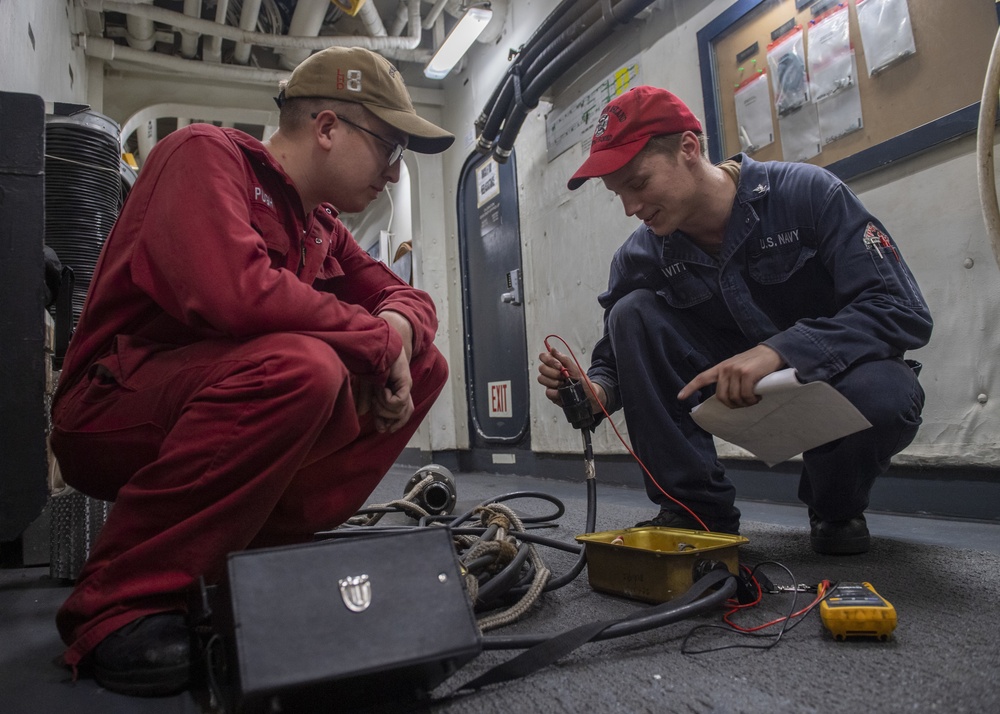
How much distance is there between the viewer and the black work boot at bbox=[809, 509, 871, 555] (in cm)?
120

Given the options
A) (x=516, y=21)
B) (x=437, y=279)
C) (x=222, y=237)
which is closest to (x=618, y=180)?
(x=222, y=237)

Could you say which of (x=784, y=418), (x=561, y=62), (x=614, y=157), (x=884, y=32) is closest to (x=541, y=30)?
(x=561, y=62)

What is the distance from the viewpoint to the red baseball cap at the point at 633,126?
1.30m

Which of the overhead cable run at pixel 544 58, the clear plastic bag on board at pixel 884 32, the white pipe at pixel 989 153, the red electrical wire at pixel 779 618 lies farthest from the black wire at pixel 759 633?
the overhead cable run at pixel 544 58

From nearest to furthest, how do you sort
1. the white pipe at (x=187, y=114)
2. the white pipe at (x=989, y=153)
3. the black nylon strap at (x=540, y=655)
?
the black nylon strap at (x=540, y=655) < the white pipe at (x=989, y=153) < the white pipe at (x=187, y=114)

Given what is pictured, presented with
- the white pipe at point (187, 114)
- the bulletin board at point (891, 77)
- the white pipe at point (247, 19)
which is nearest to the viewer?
the bulletin board at point (891, 77)

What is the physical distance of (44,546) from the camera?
5.06 feet

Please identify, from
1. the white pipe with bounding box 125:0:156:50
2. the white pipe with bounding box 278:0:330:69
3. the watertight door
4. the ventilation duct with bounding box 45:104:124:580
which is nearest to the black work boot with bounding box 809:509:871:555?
the ventilation duct with bounding box 45:104:124:580

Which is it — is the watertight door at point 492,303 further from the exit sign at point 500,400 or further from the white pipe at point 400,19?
the white pipe at point 400,19

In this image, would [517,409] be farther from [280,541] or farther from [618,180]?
[280,541]

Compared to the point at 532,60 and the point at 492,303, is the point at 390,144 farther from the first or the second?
the point at 492,303

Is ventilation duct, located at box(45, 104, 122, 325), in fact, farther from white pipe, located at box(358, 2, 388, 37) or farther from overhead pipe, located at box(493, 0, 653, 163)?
white pipe, located at box(358, 2, 388, 37)

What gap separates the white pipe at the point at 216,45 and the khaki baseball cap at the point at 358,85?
2975 mm

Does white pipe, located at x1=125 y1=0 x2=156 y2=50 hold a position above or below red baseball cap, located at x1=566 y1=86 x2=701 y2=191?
above
